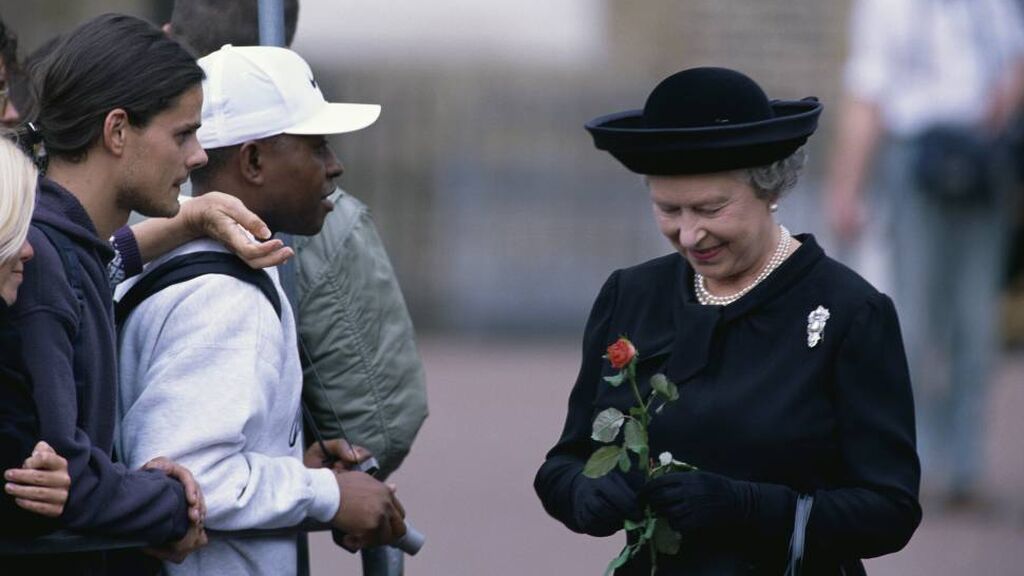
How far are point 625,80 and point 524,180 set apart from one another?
120 centimetres

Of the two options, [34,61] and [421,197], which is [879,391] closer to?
[34,61]

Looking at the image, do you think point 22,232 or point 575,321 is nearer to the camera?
point 22,232

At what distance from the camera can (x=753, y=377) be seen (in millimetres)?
3623

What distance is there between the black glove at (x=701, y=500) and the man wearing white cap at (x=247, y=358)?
56 cm

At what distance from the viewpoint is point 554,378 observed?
1155 centimetres

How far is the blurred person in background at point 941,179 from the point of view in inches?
305

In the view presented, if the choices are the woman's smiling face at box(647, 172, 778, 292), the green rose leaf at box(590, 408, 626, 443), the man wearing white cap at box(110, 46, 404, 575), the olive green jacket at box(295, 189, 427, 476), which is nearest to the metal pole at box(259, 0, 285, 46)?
the man wearing white cap at box(110, 46, 404, 575)

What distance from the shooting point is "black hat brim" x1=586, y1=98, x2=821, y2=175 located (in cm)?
359

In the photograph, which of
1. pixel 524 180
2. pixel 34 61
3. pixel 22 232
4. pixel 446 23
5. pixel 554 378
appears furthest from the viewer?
pixel 446 23

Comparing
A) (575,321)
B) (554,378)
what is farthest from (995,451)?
(575,321)

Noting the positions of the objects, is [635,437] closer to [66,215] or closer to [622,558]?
[622,558]

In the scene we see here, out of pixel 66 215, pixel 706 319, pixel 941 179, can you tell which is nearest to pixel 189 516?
pixel 66 215

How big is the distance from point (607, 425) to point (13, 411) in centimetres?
101

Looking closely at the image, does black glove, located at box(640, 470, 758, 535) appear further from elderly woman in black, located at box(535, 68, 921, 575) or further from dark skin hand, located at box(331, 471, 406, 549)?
dark skin hand, located at box(331, 471, 406, 549)
